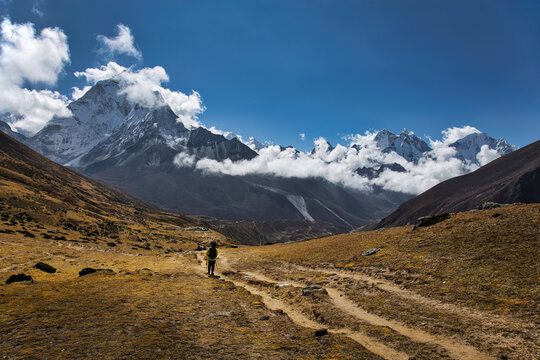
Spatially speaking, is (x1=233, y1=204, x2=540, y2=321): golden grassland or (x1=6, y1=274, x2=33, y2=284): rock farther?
(x1=6, y1=274, x2=33, y2=284): rock

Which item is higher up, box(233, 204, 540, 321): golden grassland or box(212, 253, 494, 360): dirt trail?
box(233, 204, 540, 321): golden grassland

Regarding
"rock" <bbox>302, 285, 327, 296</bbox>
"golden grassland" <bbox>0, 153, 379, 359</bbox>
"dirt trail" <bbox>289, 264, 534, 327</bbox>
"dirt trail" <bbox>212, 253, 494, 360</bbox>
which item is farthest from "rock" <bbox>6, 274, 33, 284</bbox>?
"dirt trail" <bbox>289, 264, 534, 327</bbox>

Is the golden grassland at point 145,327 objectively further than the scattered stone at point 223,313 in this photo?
No

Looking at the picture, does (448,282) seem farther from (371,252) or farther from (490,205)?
(490,205)

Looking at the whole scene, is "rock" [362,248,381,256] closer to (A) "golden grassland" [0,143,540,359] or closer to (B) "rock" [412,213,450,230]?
(A) "golden grassland" [0,143,540,359]

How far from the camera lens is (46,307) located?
43.5ft

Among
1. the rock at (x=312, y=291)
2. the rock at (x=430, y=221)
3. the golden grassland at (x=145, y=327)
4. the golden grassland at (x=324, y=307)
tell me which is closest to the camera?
the golden grassland at (x=145, y=327)

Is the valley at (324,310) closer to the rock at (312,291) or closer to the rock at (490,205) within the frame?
the rock at (312,291)

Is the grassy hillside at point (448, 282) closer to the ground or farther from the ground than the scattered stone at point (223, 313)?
farther from the ground

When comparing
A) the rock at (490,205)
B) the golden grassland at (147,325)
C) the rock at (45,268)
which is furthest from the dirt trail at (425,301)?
the rock at (45,268)

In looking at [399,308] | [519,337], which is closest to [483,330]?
[519,337]

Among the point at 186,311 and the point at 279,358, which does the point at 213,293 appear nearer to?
the point at 186,311

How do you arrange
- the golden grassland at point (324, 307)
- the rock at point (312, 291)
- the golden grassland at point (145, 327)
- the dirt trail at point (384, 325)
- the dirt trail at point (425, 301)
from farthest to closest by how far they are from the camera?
1. the rock at point (312, 291)
2. the dirt trail at point (425, 301)
3. the dirt trail at point (384, 325)
4. the golden grassland at point (324, 307)
5. the golden grassland at point (145, 327)

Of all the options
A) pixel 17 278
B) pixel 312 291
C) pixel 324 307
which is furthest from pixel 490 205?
Answer: pixel 17 278
